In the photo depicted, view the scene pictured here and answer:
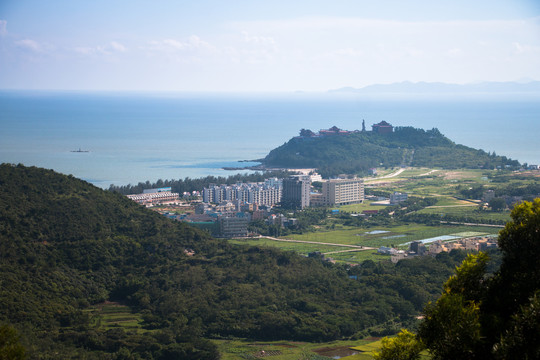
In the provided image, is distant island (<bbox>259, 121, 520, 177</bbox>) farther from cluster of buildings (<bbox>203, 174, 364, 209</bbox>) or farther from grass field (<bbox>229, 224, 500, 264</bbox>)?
grass field (<bbox>229, 224, 500, 264</bbox>)

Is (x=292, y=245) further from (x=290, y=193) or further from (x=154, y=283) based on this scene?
(x=290, y=193)

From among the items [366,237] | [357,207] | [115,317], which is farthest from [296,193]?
[115,317]

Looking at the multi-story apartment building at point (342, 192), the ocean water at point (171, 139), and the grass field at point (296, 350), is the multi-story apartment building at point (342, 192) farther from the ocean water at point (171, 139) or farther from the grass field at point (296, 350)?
the grass field at point (296, 350)

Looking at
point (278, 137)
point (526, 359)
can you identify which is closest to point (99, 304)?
point (526, 359)

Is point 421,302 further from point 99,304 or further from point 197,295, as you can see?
point 99,304

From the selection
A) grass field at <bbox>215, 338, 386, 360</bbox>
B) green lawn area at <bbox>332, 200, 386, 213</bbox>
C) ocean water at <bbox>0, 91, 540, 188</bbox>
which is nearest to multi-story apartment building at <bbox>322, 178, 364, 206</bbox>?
green lawn area at <bbox>332, 200, 386, 213</bbox>

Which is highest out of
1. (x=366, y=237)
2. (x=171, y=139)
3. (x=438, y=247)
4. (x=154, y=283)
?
(x=171, y=139)
